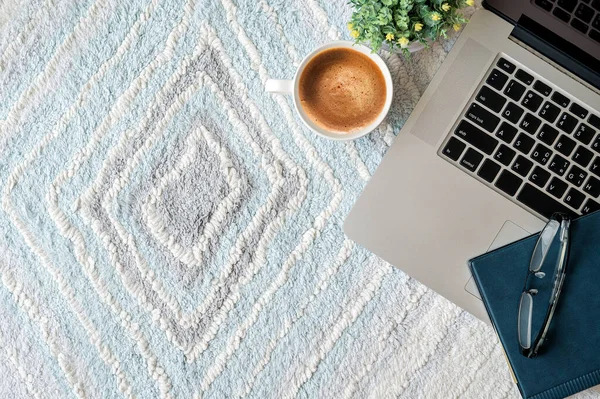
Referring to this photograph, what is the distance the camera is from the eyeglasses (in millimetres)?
537

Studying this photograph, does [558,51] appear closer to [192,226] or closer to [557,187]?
[557,187]

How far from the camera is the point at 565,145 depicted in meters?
0.55

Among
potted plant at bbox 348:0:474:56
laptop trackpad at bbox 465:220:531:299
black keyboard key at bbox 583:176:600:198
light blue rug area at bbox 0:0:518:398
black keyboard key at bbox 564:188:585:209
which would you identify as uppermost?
potted plant at bbox 348:0:474:56

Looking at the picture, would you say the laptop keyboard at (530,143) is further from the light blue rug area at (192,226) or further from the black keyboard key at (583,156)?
the light blue rug area at (192,226)

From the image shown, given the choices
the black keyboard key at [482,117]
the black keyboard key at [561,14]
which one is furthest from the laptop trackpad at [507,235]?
the black keyboard key at [561,14]

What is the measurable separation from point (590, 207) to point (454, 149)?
0.49ft

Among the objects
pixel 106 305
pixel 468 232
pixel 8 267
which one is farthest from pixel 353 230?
pixel 8 267

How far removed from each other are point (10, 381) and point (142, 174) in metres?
0.33

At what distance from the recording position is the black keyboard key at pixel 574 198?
0.55m

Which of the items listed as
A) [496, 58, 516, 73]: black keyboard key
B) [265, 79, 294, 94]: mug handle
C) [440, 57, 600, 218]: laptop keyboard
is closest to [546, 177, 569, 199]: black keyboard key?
[440, 57, 600, 218]: laptop keyboard

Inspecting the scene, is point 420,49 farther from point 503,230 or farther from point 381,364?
point 381,364

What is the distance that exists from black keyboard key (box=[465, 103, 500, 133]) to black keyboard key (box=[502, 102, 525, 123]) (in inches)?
0.4

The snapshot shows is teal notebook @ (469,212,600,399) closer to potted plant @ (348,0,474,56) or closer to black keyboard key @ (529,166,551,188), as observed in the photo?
black keyboard key @ (529,166,551,188)

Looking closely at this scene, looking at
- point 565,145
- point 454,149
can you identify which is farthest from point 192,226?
point 565,145
